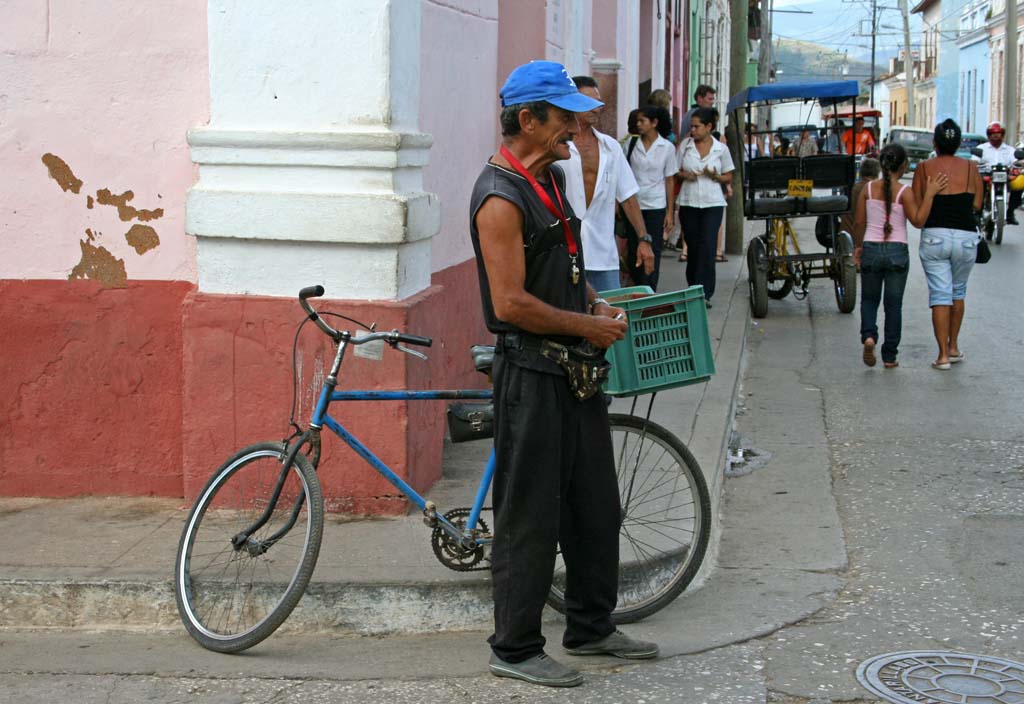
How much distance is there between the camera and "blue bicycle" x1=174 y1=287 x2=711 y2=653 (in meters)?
4.65

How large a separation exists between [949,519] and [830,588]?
1237 millimetres

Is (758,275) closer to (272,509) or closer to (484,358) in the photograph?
(484,358)

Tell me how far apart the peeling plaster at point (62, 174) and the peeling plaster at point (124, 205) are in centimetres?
3

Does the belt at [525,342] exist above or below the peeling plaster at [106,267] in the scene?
below

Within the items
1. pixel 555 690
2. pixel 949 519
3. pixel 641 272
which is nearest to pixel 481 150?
pixel 641 272

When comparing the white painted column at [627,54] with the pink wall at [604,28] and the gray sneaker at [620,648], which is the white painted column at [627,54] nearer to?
the pink wall at [604,28]

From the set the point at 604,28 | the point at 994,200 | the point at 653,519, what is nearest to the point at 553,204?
the point at 653,519

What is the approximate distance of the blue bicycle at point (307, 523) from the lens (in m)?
4.65

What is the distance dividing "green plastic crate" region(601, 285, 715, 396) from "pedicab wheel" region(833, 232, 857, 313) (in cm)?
824

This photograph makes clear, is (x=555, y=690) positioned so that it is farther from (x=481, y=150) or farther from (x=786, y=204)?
(x=786, y=204)

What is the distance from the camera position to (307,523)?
182 inches

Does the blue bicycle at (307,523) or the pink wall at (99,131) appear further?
the pink wall at (99,131)

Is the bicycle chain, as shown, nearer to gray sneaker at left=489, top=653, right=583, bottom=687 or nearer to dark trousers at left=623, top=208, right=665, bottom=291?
gray sneaker at left=489, top=653, right=583, bottom=687

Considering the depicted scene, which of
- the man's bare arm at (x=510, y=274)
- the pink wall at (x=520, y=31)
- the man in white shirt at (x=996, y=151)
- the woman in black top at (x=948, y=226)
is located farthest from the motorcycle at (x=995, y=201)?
the man's bare arm at (x=510, y=274)
